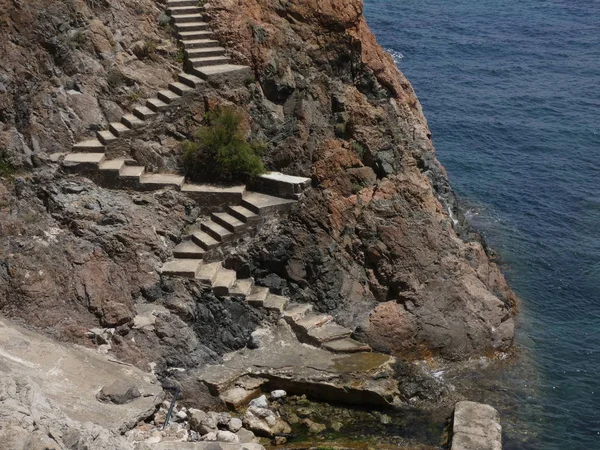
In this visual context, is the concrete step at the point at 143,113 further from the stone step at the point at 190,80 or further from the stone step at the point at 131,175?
the stone step at the point at 131,175

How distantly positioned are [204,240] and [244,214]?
1.13m

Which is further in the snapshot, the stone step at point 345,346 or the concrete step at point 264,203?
the concrete step at point 264,203

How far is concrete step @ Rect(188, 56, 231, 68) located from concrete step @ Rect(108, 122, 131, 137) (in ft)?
8.12

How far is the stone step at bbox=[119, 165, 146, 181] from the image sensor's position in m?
20.1

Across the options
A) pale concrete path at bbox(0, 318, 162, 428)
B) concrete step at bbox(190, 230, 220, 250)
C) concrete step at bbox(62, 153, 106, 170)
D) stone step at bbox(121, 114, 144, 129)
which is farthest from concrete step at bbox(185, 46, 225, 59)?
pale concrete path at bbox(0, 318, 162, 428)

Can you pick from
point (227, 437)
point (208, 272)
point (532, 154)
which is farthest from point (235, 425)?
point (532, 154)

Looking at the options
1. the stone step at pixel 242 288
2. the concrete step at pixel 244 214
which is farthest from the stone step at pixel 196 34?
the stone step at pixel 242 288

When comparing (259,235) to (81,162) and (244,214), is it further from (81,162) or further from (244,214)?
(81,162)

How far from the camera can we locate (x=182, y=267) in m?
19.5

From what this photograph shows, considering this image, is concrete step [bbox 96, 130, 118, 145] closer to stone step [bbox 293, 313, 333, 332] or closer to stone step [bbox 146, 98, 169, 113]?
stone step [bbox 146, 98, 169, 113]

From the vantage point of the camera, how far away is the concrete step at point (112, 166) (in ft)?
65.5

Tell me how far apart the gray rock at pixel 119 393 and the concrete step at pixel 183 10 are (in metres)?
10.4

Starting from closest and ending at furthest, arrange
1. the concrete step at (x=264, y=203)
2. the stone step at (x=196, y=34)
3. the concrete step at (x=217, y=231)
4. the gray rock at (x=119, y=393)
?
the gray rock at (x=119, y=393)
the concrete step at (x=217, y=231)
the concrete step at (x=264, y=203)
the stone step at (x=196, y=34)

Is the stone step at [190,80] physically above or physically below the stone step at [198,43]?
below
